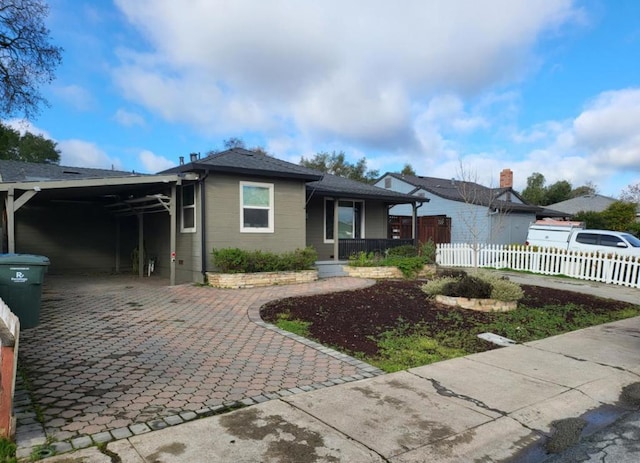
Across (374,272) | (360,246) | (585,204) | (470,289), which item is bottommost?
(374,272)

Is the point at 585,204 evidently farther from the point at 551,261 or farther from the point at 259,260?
the point at 259,260

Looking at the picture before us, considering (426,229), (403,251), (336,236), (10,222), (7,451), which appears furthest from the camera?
(426,229)

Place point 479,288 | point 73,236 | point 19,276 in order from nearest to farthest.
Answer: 1. point 19,276
2. point 479,288
3. point 73,236

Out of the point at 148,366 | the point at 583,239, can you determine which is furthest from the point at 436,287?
the point at 583,239

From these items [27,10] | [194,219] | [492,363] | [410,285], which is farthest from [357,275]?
[27,10]

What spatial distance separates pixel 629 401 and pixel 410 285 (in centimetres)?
769

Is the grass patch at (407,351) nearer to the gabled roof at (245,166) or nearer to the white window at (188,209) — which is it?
the gabled roof at (245,166)

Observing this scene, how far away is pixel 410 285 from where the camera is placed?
468 inches

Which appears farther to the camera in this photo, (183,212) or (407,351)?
(183,212)

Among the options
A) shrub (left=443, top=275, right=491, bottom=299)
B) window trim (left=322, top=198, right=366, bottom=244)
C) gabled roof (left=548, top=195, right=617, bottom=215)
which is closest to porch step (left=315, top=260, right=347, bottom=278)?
window trim (left=322, top=198, right=366, bottom=244)

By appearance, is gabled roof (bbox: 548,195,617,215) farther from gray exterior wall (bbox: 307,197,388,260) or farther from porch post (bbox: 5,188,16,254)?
porch post (bbox: 5,188,16,254)

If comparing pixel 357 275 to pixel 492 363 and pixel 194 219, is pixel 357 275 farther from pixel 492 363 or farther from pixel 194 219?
pixel 492 363

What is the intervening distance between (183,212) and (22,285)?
623 centimetres

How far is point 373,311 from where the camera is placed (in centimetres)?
809
